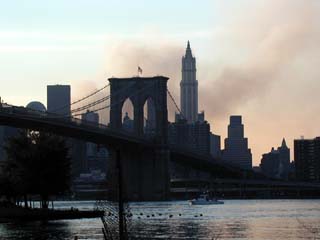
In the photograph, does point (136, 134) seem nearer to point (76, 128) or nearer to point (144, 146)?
point (144, 146)

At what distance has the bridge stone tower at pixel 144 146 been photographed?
553ft

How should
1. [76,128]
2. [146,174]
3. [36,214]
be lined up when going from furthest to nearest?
1. [146,174]
2. [76,128]
3. [36,214]

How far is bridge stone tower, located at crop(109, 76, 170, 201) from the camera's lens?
16862 centimetres

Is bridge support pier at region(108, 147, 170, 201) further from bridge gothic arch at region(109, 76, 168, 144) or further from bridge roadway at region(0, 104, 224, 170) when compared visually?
bridge gothic arch at region(109, 76, 168, 144)

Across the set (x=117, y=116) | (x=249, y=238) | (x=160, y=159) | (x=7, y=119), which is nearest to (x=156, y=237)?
(x=249, y=238)

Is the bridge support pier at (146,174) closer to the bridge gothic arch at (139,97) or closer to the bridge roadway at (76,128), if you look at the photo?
the bridge roadway at (76,128)

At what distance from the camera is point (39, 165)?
303 feet

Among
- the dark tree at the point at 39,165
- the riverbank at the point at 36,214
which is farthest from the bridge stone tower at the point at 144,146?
the riverbank at the point at 36,214

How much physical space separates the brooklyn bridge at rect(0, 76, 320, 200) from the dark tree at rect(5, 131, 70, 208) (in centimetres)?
3599

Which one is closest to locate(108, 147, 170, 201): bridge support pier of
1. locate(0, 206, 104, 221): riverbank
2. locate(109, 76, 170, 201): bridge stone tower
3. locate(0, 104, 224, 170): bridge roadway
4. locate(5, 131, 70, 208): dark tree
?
locate(109, 76, 170, 201): bridge stone tower

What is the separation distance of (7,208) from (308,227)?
32.9 m

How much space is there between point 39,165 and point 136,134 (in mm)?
81304

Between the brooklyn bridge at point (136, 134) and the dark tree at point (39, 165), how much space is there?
36.0 meters

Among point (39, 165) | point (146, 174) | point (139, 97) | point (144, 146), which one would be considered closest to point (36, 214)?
point (39, 165)
